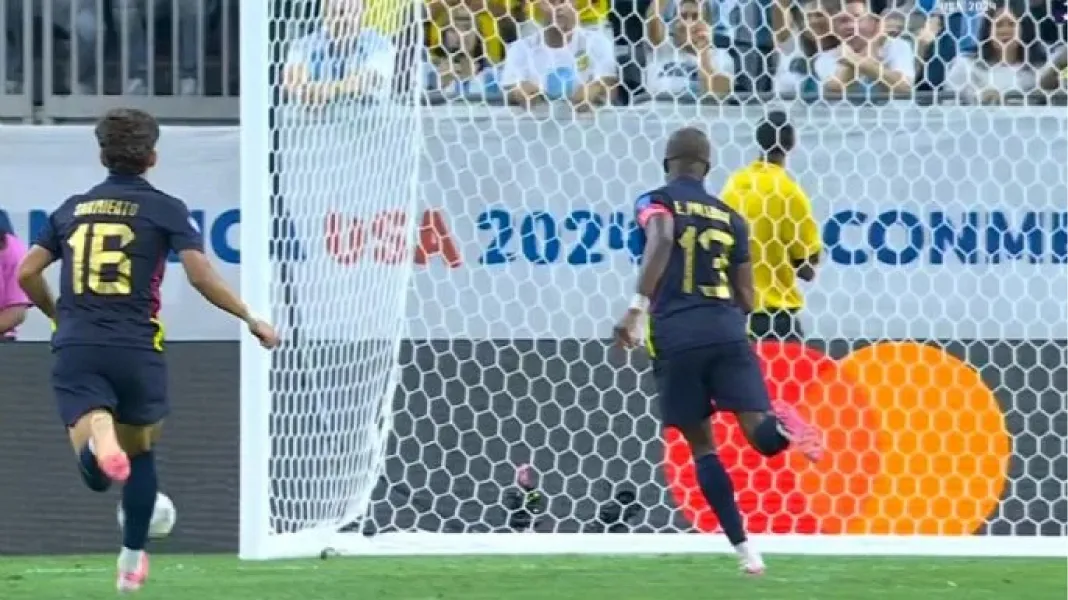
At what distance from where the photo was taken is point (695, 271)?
330 inches

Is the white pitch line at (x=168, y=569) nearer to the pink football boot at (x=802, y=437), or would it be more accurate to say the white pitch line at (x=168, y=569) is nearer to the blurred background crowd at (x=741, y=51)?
the pink football boot at (x=802, y=437)

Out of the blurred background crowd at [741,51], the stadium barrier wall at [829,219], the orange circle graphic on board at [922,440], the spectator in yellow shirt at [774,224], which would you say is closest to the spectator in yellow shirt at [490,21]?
the blurred background crowd at [741,51]

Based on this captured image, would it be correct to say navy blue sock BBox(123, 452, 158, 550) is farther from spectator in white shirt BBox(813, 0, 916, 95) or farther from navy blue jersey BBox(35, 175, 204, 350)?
spectator in white shirt BBox(813, 0, 916, 95)

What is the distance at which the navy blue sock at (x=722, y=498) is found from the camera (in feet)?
27.1

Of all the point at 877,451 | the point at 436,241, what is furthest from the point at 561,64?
the point at 877,451

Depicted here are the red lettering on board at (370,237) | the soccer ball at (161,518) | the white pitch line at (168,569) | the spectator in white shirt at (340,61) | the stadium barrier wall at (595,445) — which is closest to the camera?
the soccer ball at (161,518)

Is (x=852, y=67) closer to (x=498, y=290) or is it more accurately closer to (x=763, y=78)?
(x=763, y=78)

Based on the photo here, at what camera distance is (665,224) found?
27.1 ft

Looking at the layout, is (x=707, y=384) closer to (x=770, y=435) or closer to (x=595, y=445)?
(x=770, y=435)

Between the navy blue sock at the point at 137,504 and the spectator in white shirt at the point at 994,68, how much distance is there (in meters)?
4.75

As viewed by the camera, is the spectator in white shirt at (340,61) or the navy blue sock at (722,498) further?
the spectator in white shirt at (340,61)

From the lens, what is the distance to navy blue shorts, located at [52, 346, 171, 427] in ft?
24.5

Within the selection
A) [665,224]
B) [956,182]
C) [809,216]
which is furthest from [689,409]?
[956,182]

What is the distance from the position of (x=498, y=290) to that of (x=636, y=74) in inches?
47.4
